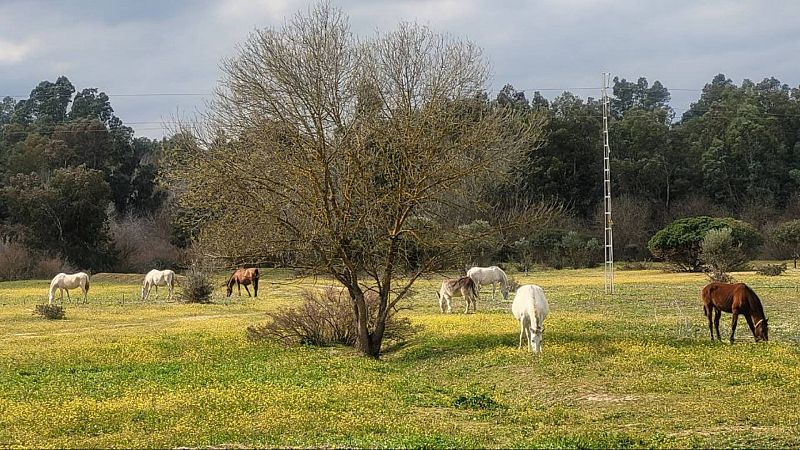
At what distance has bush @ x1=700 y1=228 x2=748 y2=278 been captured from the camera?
47.3 metres

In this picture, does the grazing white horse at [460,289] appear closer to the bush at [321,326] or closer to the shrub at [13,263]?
the bush at [321,326]

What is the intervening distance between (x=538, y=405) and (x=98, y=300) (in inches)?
1229

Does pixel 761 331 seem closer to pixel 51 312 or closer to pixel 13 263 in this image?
pixel 51 312

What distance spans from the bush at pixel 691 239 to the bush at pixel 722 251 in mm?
3116

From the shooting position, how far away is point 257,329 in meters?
23.6

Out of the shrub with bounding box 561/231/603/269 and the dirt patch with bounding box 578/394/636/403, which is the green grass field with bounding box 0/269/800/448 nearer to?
the dirt patch with bounding box 578/394/636/403

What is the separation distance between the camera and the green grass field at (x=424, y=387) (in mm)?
11078

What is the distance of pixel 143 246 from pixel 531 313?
56275 mm

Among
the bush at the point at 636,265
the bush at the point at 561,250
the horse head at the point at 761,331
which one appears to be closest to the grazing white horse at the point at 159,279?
the bush at the point at 561,250

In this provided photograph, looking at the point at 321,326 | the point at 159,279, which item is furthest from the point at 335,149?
the point at 159,279

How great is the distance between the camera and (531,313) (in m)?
19.0

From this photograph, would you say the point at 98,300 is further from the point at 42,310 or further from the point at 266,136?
the point at 266,136

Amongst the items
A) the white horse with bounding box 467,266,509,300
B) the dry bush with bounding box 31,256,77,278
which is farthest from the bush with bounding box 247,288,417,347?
the dry bush with bounding box 31,256,77,278

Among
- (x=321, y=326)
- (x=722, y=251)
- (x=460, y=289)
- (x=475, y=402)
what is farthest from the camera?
(x=722, y=251)
